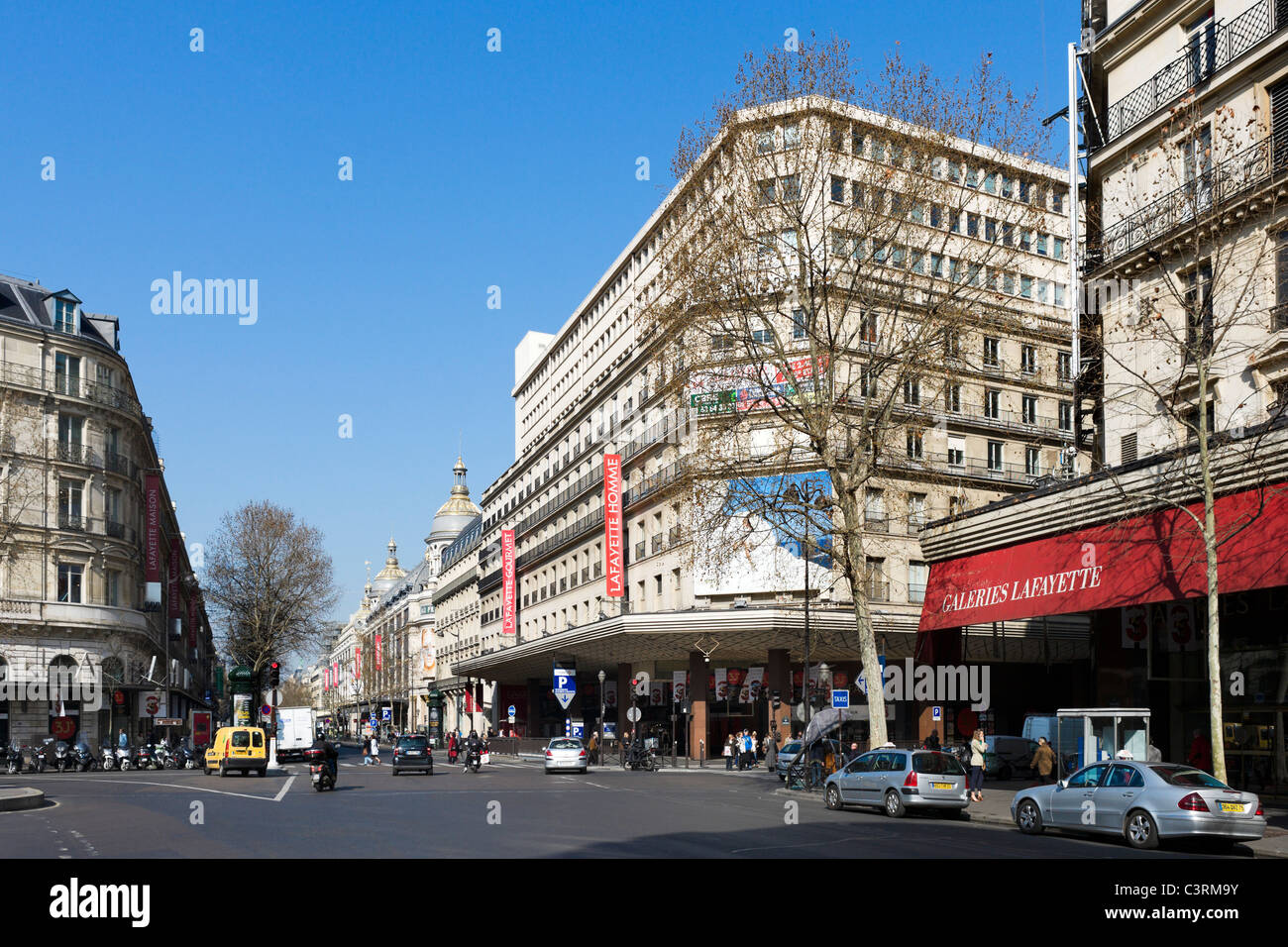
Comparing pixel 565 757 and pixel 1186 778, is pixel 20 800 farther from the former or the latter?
pixel 1186 778

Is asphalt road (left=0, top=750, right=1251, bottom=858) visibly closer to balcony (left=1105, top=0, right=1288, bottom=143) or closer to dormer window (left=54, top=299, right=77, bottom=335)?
balcony (left=1105, top=0, right=1288, bottom=143)

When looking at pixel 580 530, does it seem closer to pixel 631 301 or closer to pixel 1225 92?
pixel 631 301

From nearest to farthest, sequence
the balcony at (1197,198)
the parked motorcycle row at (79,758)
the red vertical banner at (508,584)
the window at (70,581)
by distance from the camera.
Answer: the balcony at (1197,198), the parked motorcycle row at (79,758), the window at (70,581), the red vertical banner at (508,584)

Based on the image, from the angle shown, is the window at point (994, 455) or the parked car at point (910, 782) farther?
the window at point (994, 455)

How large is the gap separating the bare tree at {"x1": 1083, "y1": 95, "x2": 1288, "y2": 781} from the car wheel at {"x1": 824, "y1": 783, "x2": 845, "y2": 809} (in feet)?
26.4

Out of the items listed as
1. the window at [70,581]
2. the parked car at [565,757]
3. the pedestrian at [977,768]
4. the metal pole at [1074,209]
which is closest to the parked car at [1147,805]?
the pedestrian at [977,768]

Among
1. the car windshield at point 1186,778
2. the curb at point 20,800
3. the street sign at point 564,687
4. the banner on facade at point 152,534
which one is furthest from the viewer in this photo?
the banner on facade at point 152,534

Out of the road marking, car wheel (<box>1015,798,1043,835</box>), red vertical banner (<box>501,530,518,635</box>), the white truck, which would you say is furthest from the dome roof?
car wheel (<box>1015,798,1043,835</box>)

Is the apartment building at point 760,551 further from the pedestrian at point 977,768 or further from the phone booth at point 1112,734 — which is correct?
the phone booth at point 1112,734

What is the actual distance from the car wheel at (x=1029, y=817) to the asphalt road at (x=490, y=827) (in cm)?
29

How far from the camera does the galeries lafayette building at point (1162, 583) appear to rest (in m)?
22.9

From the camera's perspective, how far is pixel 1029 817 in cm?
2123
